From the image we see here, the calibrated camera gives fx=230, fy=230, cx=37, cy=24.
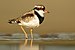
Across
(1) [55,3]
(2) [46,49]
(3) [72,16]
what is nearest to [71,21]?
(3) [72,16]

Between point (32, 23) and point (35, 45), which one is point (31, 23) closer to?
point (32, 23)

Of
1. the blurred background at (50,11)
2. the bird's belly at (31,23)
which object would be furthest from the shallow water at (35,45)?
the blurred background at (50,11)

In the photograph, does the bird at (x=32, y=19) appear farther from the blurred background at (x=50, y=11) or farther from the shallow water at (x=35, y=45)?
the blurred background at (x=50, y=11)

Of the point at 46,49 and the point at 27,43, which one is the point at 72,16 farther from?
the point at 27,43

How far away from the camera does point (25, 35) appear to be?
1153 millimetres

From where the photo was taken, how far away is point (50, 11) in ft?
5.22

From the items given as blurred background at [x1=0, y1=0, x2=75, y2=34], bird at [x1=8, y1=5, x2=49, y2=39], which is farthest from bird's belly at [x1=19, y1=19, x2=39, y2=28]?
blurred background at [x1=0, y1=0, x2=75, y2=34]

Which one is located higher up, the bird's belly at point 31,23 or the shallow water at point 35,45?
the bird's belly at point 31,23

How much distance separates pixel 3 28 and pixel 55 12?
1.24 feet

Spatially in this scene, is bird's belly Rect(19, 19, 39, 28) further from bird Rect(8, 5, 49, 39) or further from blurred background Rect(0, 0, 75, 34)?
blurred background Rect(0, 0, 75, 34)

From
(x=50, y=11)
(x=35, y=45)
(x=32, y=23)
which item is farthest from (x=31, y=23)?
(x=50, y=11)

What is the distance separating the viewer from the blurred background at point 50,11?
154 centimetres

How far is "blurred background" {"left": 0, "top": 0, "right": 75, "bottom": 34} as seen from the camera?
5.07ft

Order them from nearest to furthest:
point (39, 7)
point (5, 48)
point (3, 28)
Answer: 1. point (39, 7)
2. point (5, 48)
3. point (3, 28)
